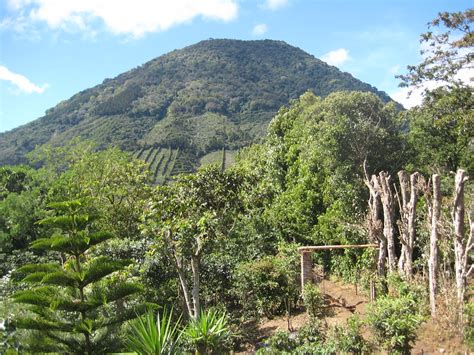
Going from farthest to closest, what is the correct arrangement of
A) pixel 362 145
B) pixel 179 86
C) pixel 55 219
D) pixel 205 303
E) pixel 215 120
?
pixel 179 86 → pixel 215 120 → pixel 362 145 → pixel 205 303 → pixel 55 219

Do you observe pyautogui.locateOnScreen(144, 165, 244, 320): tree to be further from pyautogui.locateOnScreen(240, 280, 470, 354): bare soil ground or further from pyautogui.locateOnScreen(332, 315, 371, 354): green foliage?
pyautogui.locateOnScreen(332, 315, 371, 354): green foliage

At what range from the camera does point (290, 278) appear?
34.5ft

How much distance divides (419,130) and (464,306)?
11.3 m

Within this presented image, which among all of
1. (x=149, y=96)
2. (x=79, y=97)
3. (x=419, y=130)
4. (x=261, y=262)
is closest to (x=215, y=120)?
(x=149, y=96)

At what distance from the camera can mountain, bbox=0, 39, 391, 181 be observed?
7531 cm

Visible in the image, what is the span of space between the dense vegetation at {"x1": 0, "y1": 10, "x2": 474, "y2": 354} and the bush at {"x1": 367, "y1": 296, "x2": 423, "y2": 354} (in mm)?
25

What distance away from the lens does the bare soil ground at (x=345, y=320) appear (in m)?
7.20

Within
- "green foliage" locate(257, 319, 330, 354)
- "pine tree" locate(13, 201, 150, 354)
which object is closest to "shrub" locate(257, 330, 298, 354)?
"green foliage" locate(257, 319, 330, 354)

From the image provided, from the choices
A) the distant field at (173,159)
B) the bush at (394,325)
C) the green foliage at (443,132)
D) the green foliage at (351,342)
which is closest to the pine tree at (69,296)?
the green foliage at (351,342)

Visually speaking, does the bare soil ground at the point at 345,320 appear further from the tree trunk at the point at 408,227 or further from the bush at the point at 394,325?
the tree trunk at the point at 408,227

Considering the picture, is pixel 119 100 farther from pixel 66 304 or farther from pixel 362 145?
pixel 66 304

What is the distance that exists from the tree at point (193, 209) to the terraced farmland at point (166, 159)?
165ft

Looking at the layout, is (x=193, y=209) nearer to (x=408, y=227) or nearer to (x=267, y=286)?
(x=267, y=286)

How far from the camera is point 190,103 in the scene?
332ft
